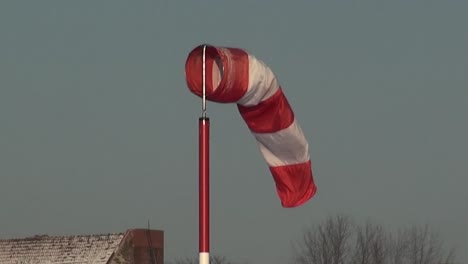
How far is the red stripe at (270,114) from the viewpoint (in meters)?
14.2

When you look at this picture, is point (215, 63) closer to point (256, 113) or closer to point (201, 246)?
point (256, 113)

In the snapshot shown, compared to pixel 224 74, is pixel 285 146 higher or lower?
lower

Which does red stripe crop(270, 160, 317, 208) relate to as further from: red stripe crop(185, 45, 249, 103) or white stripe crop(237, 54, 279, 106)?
red stripe crop(185, 45, 249, 103)

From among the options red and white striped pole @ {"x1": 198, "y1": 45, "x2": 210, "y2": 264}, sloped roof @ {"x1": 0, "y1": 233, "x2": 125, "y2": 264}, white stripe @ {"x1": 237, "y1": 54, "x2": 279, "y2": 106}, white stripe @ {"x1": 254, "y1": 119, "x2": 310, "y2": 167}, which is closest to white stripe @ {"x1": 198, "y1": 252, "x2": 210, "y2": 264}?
red and white striped pole @ {"x1": 198, "y1": 45, "x2": 210, "y2": 264}

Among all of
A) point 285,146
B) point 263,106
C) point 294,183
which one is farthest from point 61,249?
point 263,106

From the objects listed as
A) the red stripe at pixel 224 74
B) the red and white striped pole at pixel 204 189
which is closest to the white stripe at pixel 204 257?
the red and white striped pole at pixel 204 189

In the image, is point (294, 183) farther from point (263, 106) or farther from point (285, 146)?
point (263, 106)

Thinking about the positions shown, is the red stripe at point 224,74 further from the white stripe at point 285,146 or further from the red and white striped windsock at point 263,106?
the white stripe at point 285,146

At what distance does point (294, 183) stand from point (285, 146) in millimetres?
523

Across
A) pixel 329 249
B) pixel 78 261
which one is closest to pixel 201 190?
pixel 78 261

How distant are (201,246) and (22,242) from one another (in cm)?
3693

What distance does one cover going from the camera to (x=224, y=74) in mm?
13234

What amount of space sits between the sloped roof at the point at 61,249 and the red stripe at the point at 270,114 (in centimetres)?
3229

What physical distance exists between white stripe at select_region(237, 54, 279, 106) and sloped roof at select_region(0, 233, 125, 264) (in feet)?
108
